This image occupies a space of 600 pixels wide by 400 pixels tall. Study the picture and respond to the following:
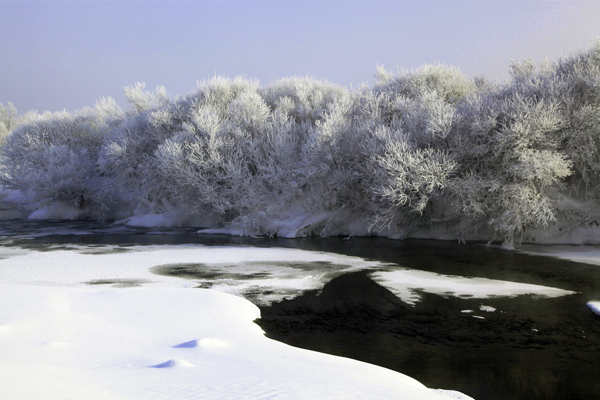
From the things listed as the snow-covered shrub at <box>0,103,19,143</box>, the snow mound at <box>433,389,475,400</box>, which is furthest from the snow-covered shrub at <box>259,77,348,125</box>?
the snow-covered shrub at <box>0,103,19,143</box>

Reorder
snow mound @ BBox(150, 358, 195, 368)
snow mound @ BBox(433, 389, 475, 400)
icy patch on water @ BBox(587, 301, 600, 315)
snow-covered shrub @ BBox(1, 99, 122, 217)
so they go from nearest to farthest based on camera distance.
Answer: snow mound @ BBox(150, 358, 195, 368), snow mound @ BBox(433, 389, 475, 400), icy patch on water @ BBox(587, 301, 600, 315), snow-covered shrub @ BBox(1, 99, 122, 217)

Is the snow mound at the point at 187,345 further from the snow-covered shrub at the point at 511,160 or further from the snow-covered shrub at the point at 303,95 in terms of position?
the snow-covered shrub at the point at 303,95

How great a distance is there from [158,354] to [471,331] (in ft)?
22.3

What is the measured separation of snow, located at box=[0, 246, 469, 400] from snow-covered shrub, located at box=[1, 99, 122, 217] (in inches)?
1156

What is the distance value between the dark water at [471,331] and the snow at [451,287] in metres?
0.47

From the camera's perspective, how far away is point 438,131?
25.0 metres

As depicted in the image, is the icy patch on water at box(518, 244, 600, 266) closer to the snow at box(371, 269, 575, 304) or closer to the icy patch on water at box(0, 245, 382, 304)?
the snow at box(371, 269, 575, 304)

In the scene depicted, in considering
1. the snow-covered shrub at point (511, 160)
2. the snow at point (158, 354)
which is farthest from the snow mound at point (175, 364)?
the snow-covered shrub at point (511, 160)

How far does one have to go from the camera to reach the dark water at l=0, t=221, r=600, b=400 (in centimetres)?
817

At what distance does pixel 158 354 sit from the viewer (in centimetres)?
777

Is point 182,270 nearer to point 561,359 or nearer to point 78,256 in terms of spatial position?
point 78,256

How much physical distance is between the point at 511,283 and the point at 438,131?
11480mm

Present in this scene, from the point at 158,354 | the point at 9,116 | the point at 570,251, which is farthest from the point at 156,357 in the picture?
the point at 9,116

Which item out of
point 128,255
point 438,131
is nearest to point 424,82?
point 438,131
